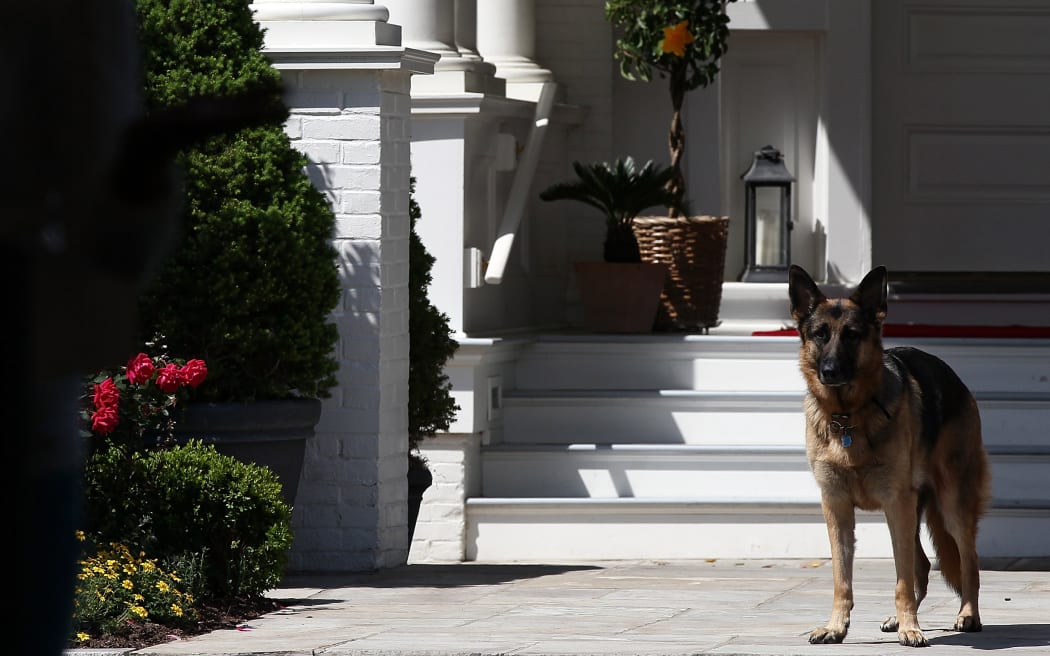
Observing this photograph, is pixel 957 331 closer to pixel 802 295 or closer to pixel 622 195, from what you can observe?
pixel 622 195

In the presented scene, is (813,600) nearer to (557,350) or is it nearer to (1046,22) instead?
(557,350)

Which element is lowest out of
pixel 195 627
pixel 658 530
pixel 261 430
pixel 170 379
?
pixel 658 530

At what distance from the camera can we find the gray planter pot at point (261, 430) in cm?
608

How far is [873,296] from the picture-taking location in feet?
16.6

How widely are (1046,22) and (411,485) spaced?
5088 millimetres

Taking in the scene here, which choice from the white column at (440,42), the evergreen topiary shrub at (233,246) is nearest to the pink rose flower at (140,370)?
the evergreen topiary shrub at (233,246)

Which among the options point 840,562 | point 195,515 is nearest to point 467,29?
point 195,515

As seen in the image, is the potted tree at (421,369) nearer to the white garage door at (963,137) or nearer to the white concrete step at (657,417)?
the white concrete step at (657,417)

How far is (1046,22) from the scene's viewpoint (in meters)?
9.85

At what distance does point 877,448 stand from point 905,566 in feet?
1.16

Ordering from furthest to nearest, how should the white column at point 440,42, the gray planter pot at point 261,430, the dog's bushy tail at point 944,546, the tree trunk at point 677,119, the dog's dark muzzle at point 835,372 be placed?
the tree trunk at point 677,119, the white column at point 440,42, the gray planter pot at point 261,430, the dog's bushy tail at point 944,546, the dog's dark muzzle at point 835,372

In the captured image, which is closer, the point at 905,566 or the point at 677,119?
the point at 905,566

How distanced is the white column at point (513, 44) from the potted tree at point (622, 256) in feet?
2.25

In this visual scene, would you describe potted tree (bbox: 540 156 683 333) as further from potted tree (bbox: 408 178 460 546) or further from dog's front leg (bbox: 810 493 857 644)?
dog's front leg (bbox: 810 493 857 644)
